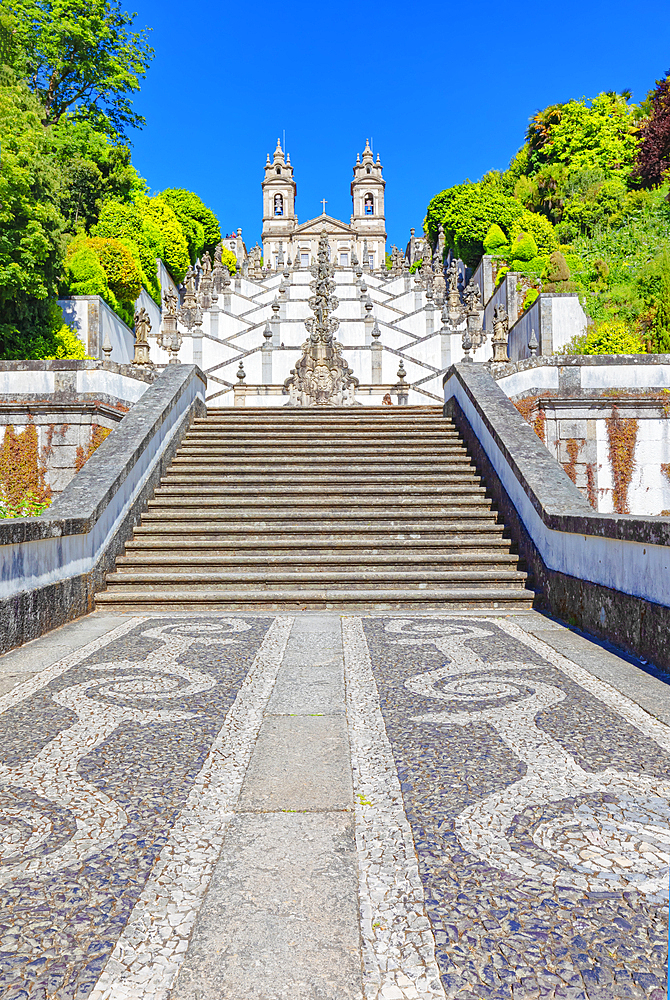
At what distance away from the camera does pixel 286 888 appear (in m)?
1.95

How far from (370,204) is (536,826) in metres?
102

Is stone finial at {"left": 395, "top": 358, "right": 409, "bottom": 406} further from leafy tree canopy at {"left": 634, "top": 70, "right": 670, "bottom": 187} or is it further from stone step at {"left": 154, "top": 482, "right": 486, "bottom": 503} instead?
stone step at {"left": 154, "top": 482, "right": 486, "bottom": 503}

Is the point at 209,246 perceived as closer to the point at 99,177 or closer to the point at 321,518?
the point at 99,177

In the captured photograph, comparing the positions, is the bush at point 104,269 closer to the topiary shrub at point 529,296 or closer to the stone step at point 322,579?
the topiary shrub at point 529,296

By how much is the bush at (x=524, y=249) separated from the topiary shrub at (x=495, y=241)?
5079mm

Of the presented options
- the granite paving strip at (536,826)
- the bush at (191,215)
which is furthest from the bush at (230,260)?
the granite paving strip at (536,826)

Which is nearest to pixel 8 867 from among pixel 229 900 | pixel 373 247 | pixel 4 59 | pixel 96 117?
pixel 229 900

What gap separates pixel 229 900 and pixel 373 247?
9589cm

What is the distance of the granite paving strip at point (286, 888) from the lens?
1608mm

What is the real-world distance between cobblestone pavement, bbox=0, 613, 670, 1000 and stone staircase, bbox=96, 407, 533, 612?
2223mm

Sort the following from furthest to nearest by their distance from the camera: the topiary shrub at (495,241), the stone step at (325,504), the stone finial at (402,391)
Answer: the topiary shrub at (495,241), the stone finial at (402,391), the stone step at (325,504)

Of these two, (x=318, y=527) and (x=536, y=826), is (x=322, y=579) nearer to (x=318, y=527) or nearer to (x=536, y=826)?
(x=318, y=527)

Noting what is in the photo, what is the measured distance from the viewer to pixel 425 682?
4.00m

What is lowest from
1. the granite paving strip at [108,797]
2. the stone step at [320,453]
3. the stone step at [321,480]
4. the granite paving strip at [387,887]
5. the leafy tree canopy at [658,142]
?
the granite paving strip at [387,887]
